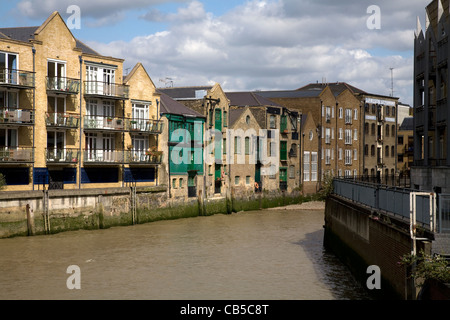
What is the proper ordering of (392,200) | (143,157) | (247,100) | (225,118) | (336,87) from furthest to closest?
(336,87)
(247,100)
(225,118)
(143,157)
(392,200)

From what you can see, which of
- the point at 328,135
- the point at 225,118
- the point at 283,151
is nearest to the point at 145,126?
the point at 225,118

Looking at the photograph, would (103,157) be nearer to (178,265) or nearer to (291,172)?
(178,265)

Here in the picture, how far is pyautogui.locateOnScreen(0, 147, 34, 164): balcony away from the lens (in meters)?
38.9

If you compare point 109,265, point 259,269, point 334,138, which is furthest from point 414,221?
point 334,138

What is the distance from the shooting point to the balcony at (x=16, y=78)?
3859 centimetres

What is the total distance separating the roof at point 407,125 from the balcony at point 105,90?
6007 cm

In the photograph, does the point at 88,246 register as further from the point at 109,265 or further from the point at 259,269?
the point at 259,269

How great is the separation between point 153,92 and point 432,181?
86.2 ft

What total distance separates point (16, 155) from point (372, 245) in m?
26.9

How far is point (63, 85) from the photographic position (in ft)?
140

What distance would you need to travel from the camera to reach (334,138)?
264 ft

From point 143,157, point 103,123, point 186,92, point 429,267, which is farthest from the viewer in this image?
point 186,92

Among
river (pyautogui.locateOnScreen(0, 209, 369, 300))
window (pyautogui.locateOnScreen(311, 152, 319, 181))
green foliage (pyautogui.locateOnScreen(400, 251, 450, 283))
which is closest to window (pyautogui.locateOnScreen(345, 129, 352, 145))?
window (pyautogui.locateOnScreen(311, 152, 319, 181))

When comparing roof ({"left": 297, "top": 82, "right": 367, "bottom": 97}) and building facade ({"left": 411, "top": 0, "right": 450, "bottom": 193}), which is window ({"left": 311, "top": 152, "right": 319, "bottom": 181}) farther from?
building facade ({"left": 411, "top": 0, "right": 450, "bottom": 193})
